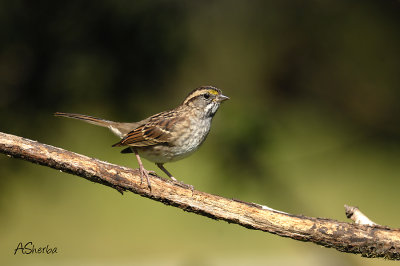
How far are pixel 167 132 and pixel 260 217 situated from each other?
2.96 feet

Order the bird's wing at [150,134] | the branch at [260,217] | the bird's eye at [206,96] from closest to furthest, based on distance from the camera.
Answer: the branch at [260,217]
the bird's wing at [150,134]
the bird's eye at [206,96]

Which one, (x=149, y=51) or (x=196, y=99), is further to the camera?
(x=196, y=99)

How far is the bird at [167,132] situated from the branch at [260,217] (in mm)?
551

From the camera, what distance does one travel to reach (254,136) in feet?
9.43

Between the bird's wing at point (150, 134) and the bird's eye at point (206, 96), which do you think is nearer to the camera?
the bird's wing at point (150, 134)

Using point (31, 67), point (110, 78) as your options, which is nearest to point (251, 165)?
point (110, 78)

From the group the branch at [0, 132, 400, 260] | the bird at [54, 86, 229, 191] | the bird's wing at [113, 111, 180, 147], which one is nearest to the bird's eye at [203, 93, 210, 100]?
the bird at [54, 86, 229, 191]

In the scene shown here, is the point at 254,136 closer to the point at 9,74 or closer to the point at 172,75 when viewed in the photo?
the point at 172,75

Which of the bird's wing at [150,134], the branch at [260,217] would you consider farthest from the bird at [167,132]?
the branch at [260,217]

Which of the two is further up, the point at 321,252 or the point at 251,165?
the point at 251,165

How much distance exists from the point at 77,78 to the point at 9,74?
36 centimetres

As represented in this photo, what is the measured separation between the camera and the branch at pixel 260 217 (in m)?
2.31

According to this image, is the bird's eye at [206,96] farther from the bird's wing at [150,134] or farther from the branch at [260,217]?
the branch at [260,217]

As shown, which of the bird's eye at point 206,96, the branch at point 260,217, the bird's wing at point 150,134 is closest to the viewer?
the branch at point 260,217
